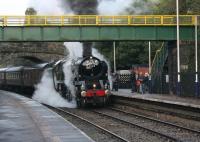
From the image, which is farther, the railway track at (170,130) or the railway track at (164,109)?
the railway track at (164,109)

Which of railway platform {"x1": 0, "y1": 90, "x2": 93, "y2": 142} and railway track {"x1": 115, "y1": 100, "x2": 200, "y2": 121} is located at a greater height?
railway platform {"x1": 0, "y1": 90, "x2": 93, "y2": 142}

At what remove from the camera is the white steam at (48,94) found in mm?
35491

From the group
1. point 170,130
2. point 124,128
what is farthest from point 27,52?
point 170,130

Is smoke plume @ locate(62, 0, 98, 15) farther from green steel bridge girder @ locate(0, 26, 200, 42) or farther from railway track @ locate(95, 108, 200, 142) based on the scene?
railway track @ locate(95, 108, 200, 142)

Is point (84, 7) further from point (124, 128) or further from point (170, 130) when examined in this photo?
point (170, 130)

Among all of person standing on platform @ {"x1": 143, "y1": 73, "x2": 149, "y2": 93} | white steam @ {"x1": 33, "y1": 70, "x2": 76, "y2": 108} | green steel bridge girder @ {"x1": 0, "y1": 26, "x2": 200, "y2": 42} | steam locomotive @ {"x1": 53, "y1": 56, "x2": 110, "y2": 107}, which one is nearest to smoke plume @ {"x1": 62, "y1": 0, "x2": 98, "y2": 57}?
green steel bridge girder @ {"x1": 0, "y1": 26, "x2": 200, "y2": 42}

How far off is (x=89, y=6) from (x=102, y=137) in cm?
2496

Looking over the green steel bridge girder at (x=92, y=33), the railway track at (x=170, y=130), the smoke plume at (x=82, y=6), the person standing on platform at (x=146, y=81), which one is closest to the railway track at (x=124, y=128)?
the railway track at (x=170, y=130)

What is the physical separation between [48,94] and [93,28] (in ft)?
24.4

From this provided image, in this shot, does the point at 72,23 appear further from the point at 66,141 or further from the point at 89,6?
the point at 66,141

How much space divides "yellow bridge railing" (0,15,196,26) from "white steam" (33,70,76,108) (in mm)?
4995

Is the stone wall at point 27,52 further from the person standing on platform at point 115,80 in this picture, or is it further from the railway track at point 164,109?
the railway track at point 164,109

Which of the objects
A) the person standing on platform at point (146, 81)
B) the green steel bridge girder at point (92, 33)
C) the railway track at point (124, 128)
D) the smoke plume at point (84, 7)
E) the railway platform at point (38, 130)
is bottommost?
the railway track at point (124, 128)

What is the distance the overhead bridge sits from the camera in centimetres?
4284
